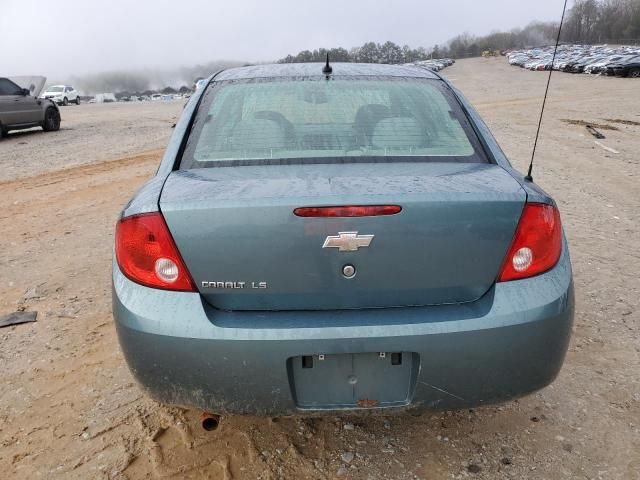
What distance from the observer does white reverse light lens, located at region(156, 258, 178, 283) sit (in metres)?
2.03

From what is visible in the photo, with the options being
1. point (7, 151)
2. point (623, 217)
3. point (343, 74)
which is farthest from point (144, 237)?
point (7, 151)

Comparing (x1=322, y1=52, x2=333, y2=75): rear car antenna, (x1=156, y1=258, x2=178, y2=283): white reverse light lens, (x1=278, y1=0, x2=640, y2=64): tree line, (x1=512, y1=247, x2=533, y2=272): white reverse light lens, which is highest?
(x1=322, y1=52, x2=333, y2=75): rear car antenna

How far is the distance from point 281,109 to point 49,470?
1934 mm

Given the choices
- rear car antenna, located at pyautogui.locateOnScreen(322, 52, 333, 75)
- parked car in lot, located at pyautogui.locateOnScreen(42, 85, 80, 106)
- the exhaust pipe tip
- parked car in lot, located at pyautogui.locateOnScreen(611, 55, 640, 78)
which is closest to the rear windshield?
rear car antenna, located at pyautogui.locateOnScreen(322, 52, 333, 75)

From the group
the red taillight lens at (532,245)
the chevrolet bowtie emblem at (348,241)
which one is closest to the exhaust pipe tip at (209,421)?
the chevrolet bowtie emblem at (348,241)

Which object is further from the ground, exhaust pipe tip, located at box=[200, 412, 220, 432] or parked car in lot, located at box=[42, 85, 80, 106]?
exhaust pipe tip, located at box=[200, 412, 220, 432]

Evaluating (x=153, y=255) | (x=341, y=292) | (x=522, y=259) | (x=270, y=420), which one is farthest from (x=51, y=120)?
(x=522, y=259)

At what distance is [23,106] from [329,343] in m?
16.6

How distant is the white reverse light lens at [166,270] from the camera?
6.67 feet

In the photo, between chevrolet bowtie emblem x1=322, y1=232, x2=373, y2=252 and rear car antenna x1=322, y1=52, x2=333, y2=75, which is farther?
rear car antenna x1=322, y1=52, x2=333, y2=75

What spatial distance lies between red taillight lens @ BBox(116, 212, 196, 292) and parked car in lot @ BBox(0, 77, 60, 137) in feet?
49.7

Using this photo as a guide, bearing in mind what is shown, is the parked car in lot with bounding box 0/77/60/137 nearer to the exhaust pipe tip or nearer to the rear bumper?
the exhaust pipe tip

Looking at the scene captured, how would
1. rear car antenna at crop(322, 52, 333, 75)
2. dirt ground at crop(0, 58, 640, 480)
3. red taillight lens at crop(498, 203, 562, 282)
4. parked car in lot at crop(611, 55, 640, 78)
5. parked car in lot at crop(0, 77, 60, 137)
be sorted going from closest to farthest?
red taillight lens at crop(498, 203, 562, 282), dirt ground at crop(0, 58, 640, 480), rear car antenna at crop(322, 52, 333, 75), parked car in lot at crop(0, 77, 60, 137), parked car in lot at crop(611, 55, 640, 78)

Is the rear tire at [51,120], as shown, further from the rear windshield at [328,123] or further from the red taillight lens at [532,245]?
the red taillight lens at [532,245]
